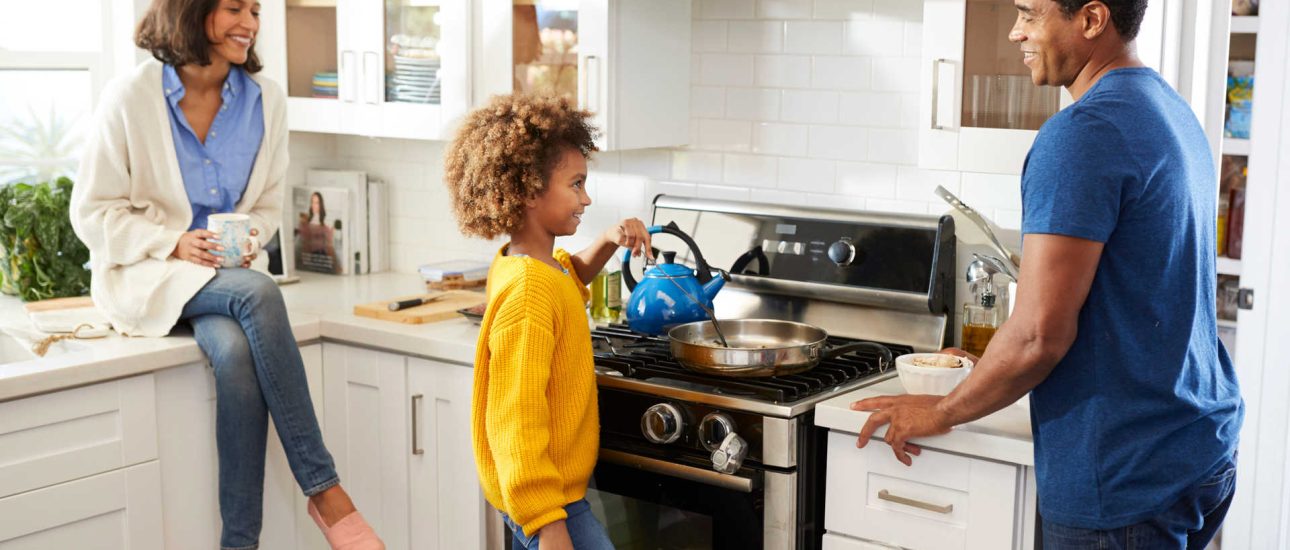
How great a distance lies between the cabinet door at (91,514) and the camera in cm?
249

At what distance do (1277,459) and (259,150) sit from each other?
2699mm

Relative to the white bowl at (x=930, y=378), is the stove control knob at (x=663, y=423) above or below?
below

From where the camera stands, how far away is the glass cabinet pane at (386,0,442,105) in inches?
124

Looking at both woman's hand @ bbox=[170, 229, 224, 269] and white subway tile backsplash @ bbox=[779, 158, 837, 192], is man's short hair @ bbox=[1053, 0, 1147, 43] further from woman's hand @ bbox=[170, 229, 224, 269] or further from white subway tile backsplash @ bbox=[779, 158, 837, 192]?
woman's hand @ bbox=[170, 229, 224, 269]

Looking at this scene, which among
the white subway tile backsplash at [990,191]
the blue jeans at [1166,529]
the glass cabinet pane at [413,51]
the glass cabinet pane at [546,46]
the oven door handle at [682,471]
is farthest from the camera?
the glass cabinet pane at [413,51]

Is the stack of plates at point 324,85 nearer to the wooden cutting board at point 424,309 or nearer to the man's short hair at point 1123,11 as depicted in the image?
the wooden cutting board at point 424,309

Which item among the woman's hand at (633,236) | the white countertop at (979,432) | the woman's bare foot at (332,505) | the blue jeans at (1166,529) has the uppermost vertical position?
the woman's hand at (633,236)

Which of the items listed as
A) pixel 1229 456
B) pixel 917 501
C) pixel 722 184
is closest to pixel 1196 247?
pixel 1229 456

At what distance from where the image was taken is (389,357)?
2.96m

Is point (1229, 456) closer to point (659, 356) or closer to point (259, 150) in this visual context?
point (659, 356)

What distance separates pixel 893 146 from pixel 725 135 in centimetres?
45

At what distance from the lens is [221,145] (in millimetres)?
2900

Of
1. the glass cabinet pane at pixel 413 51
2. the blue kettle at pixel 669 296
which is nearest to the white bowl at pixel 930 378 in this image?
the blue kettle at pixel 669 296

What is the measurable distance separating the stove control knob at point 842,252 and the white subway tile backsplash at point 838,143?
220mm
